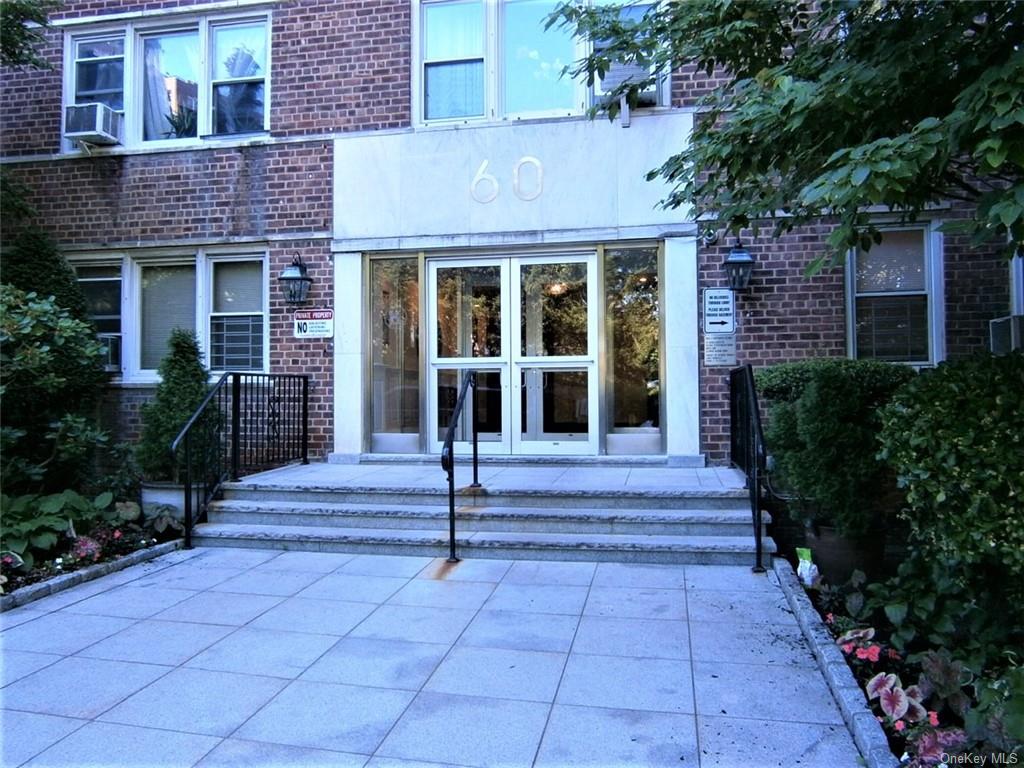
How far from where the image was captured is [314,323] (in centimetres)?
752

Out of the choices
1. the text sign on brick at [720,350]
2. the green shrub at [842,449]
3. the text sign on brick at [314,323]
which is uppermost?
the text sign on brick at [314,323]

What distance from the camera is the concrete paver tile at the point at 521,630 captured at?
11.3 feet

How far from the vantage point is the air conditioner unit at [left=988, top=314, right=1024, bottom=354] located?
5.30m

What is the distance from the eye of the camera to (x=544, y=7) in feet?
24.1

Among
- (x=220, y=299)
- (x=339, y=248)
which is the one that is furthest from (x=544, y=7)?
(x=220, y=299)

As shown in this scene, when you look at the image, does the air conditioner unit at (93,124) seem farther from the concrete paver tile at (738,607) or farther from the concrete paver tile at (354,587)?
the concrete paver tile at (738,607)

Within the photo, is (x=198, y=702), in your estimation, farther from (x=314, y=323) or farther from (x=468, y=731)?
(x=314, y=323)

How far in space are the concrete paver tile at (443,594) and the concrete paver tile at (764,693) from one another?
145cm

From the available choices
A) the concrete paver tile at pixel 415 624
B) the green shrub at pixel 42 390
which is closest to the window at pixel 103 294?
the green shrub at pixel 42 390

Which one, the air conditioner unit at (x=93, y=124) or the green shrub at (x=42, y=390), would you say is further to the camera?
the air conditioner unit at (x=93, y=124)

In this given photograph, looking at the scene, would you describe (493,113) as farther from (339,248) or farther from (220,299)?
(220,299)

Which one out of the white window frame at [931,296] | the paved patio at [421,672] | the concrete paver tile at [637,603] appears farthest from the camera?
the white window frame at [931,296]

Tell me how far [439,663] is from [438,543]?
5.85 ft

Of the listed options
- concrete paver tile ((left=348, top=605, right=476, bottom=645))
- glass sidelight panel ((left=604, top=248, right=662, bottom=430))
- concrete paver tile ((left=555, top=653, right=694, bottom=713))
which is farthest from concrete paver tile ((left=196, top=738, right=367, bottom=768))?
glass sidelight panel ((left=604, top=248, right=662, bottom=430))
